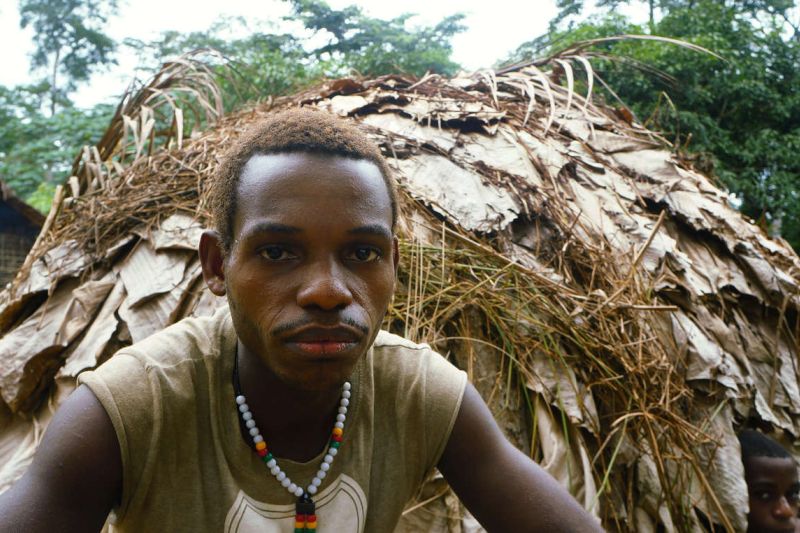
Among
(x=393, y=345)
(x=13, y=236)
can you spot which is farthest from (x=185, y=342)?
(x=13, y=236)

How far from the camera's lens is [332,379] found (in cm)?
109

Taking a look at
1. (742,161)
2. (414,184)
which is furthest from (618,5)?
Result: (414,184)

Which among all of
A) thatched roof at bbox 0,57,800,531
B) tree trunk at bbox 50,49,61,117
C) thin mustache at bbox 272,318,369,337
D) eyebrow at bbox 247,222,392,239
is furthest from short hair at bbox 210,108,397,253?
tree trunk at bbox 50,49,61,117

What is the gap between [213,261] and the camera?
126cm

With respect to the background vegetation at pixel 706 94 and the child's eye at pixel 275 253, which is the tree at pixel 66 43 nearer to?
the background vegetation at pixel 706 94

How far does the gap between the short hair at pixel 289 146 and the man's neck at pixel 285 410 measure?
9.5 inches

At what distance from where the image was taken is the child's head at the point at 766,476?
2.22 meters

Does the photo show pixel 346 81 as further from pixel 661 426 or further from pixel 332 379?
pixel 332 379

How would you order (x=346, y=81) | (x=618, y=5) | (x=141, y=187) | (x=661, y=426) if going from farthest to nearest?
1. (x=618, y=5)
2. (x=346, y=81)
3. (x=141, y=187)
4. (x=661, y=426)

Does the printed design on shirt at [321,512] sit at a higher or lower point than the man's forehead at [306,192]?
lower

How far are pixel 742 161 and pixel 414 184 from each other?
6.91m

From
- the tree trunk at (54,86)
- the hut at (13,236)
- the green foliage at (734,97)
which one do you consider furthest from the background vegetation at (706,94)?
the tree trunk at (54,86)

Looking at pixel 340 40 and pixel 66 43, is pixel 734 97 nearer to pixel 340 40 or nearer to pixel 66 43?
pixel 340 40

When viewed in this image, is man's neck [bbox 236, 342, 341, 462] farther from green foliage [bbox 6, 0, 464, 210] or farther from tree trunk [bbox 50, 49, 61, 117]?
tree trunk [bbox 50, 49, 61, 117]
